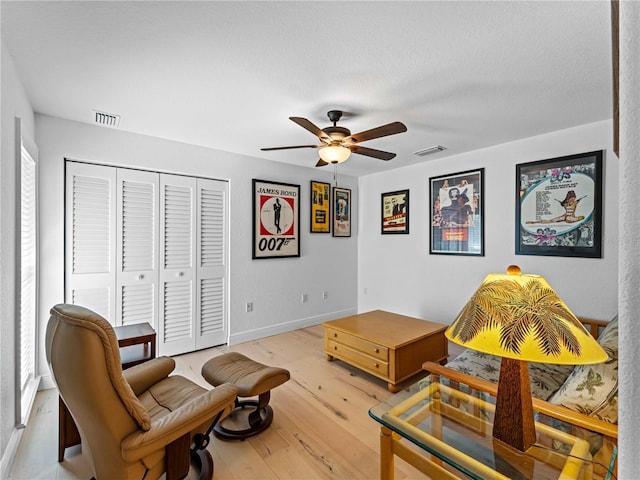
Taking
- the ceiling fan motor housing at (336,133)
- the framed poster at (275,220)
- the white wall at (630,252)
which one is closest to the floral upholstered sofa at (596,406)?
the white wall at (630,252)

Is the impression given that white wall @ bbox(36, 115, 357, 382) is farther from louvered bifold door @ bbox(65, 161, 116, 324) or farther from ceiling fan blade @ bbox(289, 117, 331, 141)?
ceiling fan blade @ bbox(289, 117, 331, 141)

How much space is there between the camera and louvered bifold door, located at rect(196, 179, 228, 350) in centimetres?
370

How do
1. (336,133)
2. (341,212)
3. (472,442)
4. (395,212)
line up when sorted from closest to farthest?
(472,442), (336,133), (395,212), (341,212)

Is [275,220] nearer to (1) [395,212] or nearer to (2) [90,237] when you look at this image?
(1) [395,212]

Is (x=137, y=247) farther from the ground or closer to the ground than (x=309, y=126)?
closer to the ground

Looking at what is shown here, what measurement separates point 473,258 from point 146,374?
3.57 m

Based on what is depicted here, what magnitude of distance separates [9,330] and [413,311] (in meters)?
4.17

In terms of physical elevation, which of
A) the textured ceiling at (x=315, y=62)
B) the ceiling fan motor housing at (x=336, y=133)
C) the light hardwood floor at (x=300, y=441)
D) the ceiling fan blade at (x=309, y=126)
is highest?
the textured ceiling at (x=315, y=62)

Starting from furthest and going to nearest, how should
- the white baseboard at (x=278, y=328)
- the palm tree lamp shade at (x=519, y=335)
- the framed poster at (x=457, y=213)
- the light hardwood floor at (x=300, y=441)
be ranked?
the white baseboard at (x=278, y=328), the framed poster at (x=457, y=213), the light hardwood floor at (x=300, y=441), the palm tree lamp shade at (x=519, y=335)

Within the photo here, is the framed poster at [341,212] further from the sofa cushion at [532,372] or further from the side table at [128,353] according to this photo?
the side table at [128,353]

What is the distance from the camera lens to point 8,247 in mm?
1856

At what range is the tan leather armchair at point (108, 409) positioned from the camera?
122cm

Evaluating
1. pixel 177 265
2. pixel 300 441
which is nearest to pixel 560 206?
pixel 300 441

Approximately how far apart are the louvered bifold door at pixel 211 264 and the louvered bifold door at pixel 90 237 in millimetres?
864
